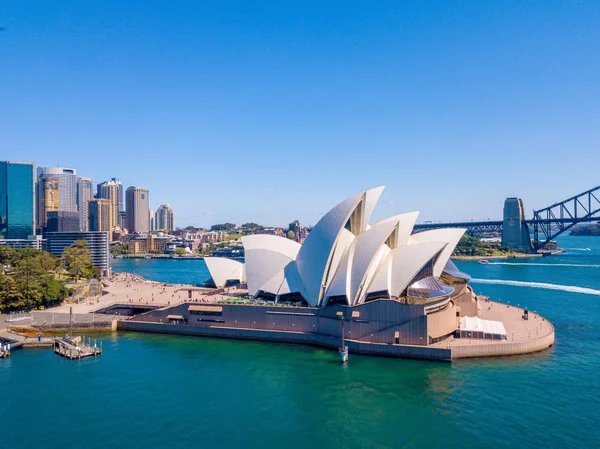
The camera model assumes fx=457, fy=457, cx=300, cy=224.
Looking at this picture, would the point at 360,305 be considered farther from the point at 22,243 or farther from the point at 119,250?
the point at 119,250

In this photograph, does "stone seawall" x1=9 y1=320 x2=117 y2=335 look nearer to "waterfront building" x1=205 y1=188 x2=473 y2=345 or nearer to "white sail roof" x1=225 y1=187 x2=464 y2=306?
"waterfront building" x1=205 y1=188 x2=473 y2=345

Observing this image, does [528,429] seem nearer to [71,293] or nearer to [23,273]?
[71,293]

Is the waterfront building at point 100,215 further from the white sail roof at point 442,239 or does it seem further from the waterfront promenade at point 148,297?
the white sail roof at point 442,239

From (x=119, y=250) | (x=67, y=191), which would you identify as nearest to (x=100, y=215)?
(x=67, y=191)

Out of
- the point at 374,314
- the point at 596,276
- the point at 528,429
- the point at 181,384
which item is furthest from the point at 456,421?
the point at 596,276

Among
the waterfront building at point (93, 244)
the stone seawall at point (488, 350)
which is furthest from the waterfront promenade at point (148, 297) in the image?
the waterfront building at point (93, 244)

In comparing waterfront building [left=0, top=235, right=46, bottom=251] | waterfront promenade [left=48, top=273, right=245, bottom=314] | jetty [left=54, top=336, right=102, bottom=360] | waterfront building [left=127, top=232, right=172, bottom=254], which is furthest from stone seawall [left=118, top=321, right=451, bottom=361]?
waterfront building [left=127, top=232, right=172, bottom=254]
